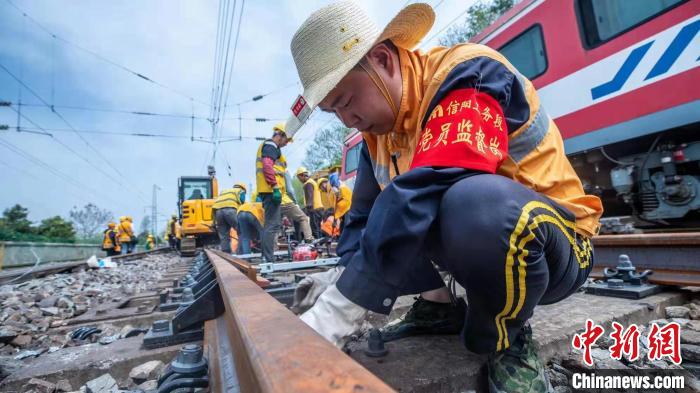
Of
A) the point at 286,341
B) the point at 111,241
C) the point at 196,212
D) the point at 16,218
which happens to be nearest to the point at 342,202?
the point at 286,341

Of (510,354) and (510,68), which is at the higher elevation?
(510,68)

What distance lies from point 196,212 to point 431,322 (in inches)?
531

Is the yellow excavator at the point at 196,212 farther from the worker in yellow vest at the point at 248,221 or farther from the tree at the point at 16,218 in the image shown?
the tree at the point at 16,218

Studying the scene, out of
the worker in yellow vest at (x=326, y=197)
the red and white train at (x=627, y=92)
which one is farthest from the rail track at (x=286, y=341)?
the worker in yellow vest at (x=326, y=197)

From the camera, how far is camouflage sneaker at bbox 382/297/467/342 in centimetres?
154

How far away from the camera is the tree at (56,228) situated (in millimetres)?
28769

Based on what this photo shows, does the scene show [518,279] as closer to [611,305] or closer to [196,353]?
[196,353]

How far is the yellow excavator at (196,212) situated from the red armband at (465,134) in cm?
1126

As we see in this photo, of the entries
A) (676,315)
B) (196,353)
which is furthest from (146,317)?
(676,315)

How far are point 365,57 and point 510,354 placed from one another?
3.52ft

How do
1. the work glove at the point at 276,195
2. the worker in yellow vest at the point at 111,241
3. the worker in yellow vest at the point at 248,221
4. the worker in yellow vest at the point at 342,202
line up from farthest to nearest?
1. the worker in yellow vest at the point at 111,241
2. the worker in yellow vest at the point at 342,202
3. the worker in yellow vest at the point at 248,221
4. the work glove at the point at 276,195

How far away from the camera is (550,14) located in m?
4.43

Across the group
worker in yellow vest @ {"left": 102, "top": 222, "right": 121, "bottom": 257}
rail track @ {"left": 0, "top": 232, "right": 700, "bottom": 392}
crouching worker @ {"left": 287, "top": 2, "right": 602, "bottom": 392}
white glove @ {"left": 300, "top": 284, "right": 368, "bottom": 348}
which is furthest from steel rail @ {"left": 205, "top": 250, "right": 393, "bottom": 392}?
worker in yellow vest @ {"left": 102, "top": 222, "right": 121, "bottom": 257}

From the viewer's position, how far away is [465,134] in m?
0.99
